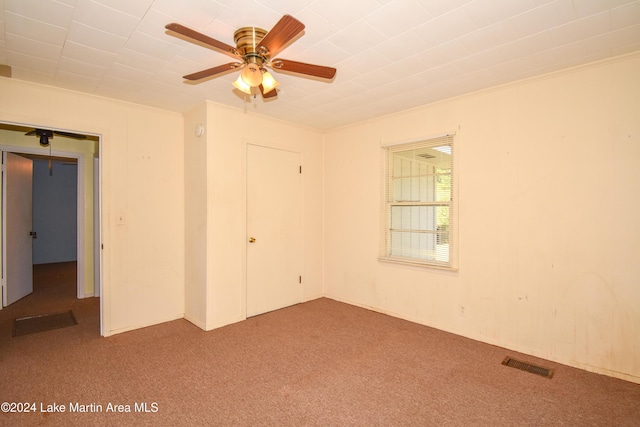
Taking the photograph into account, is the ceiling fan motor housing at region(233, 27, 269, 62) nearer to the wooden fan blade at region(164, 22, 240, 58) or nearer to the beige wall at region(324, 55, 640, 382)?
the wooden fan blade at region(164, 22, 240, 58)

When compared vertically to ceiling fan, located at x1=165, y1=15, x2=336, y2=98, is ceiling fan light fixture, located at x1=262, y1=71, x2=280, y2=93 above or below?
below

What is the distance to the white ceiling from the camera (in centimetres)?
195

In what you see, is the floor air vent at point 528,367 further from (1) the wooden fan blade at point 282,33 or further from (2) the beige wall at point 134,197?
(2) the beige wall at point 134,197

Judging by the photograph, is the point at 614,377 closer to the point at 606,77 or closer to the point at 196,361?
the point at 606,77

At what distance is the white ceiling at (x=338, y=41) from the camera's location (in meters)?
1.95

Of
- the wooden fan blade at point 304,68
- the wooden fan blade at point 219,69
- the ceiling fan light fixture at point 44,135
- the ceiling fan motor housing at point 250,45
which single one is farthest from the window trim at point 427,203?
the ceiling fan light fixture at point 44,135

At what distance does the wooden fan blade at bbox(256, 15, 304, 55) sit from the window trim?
235 centimetres

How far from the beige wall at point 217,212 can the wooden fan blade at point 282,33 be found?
6.40 feet

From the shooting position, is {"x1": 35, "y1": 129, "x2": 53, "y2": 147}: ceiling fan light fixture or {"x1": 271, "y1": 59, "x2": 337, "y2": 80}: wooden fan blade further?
{"x1": 35, "y1": 129, "x2": 53, "y2": 147}: ceiling fan light fixture

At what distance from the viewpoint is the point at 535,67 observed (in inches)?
108

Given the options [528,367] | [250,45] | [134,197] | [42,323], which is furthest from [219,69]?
[42,323]

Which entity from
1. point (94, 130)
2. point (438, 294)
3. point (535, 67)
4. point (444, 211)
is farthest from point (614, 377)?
point (94, 130)

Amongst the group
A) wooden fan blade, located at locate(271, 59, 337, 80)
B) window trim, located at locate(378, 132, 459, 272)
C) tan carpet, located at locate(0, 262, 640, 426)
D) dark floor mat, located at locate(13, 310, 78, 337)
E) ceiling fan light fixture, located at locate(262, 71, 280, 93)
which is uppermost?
wooden fan blade, located at locate(271, 59, 337, 80)

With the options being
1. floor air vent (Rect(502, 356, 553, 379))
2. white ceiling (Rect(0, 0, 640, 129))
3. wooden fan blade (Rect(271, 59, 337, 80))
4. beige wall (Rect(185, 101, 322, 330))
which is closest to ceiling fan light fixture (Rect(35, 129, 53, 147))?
white ceiling (Rect(0, 0, 640, 129))
